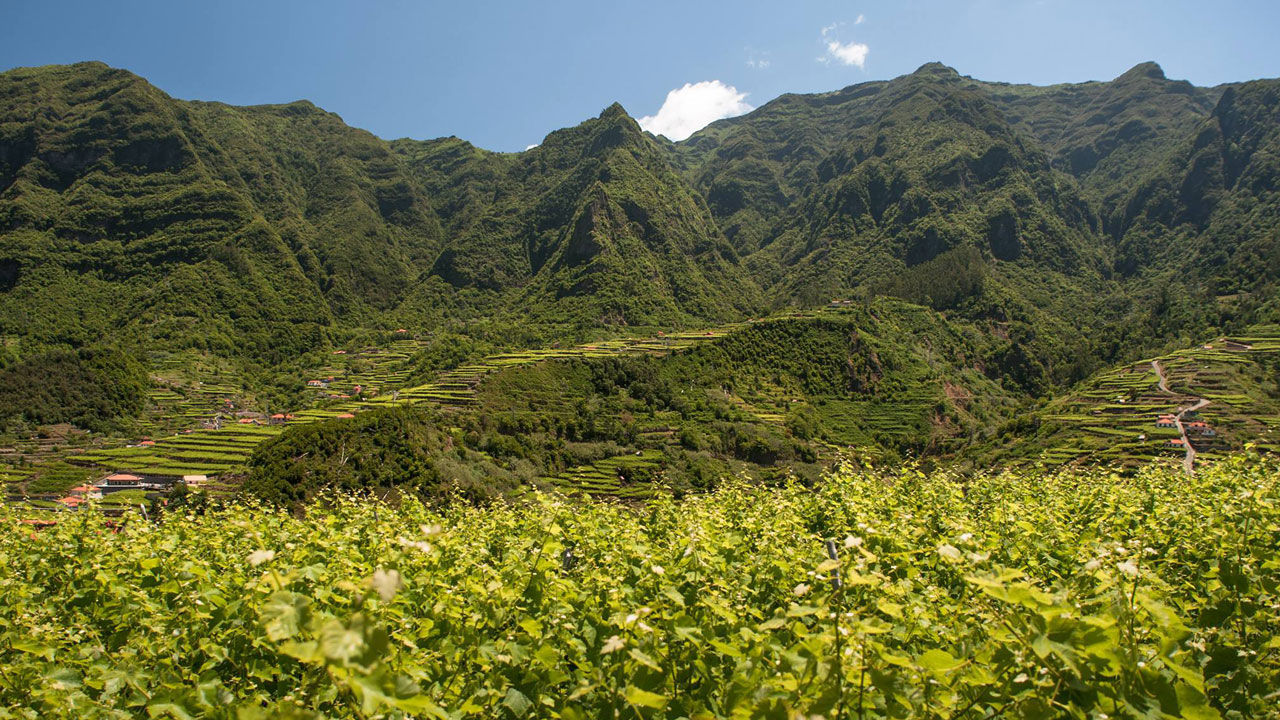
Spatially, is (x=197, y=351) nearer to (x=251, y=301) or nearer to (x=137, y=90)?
(x=251, y=301)

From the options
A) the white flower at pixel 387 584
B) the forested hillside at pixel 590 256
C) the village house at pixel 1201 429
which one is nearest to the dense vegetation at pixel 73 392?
the forested hillside at pixel 590 256

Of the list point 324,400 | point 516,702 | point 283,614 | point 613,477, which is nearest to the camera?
point 283,614

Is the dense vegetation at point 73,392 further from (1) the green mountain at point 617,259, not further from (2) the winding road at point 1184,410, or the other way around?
(2) the winding road at point 1184,410

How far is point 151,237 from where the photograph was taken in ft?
502

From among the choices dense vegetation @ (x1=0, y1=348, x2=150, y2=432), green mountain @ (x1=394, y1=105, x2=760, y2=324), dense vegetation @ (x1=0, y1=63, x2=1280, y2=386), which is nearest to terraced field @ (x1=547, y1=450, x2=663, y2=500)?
dense vegetation @ (x1=0, y1=348, x2=150, y2=432)

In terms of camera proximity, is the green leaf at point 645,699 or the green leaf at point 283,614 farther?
the green leaf at point 645,699

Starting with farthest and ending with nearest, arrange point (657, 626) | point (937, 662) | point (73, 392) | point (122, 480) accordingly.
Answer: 1. point (73, 392)
2. point (122, 480)
3. point (657, 626)
4. point (937, 662)

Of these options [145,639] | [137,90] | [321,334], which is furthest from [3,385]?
[137,90]

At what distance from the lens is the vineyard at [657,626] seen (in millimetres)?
2203

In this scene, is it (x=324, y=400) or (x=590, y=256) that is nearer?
(x=324, y=400)

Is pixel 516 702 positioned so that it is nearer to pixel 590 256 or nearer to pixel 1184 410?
pixel 1184 410

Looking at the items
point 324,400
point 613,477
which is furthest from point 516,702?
point 324,400

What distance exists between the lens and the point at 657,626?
3.40m

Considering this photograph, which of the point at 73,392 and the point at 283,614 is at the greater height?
the point at 283,614
